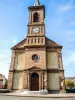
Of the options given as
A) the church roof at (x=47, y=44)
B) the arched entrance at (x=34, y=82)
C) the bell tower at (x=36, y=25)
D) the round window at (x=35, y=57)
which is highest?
the bell tower at (x=36, y=25)

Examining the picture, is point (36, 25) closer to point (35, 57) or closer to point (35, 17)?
point (35, 17)

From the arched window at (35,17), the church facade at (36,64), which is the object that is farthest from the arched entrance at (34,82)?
the arched window at (35,17)

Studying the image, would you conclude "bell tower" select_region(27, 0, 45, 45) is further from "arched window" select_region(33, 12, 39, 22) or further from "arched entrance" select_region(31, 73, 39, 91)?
"arched entrance" select_region(31, 73, 39, 91)

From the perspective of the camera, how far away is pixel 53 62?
30.1 meters

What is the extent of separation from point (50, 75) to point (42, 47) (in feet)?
19.2

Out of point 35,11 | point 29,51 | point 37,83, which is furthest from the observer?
point 35,11

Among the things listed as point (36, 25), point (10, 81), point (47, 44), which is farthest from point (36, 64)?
point (36, 25)

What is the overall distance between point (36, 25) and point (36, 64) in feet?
30.2

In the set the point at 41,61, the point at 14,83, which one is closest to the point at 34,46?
the point at 41,61

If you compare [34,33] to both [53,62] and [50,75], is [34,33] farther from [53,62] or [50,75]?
[50,75]

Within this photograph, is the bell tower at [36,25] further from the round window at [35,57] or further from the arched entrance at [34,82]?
the arched entrance at [34,82]

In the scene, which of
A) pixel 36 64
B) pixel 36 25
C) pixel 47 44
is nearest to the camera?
pixel 36 64

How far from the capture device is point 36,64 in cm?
2962

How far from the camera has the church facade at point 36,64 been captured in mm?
28448
